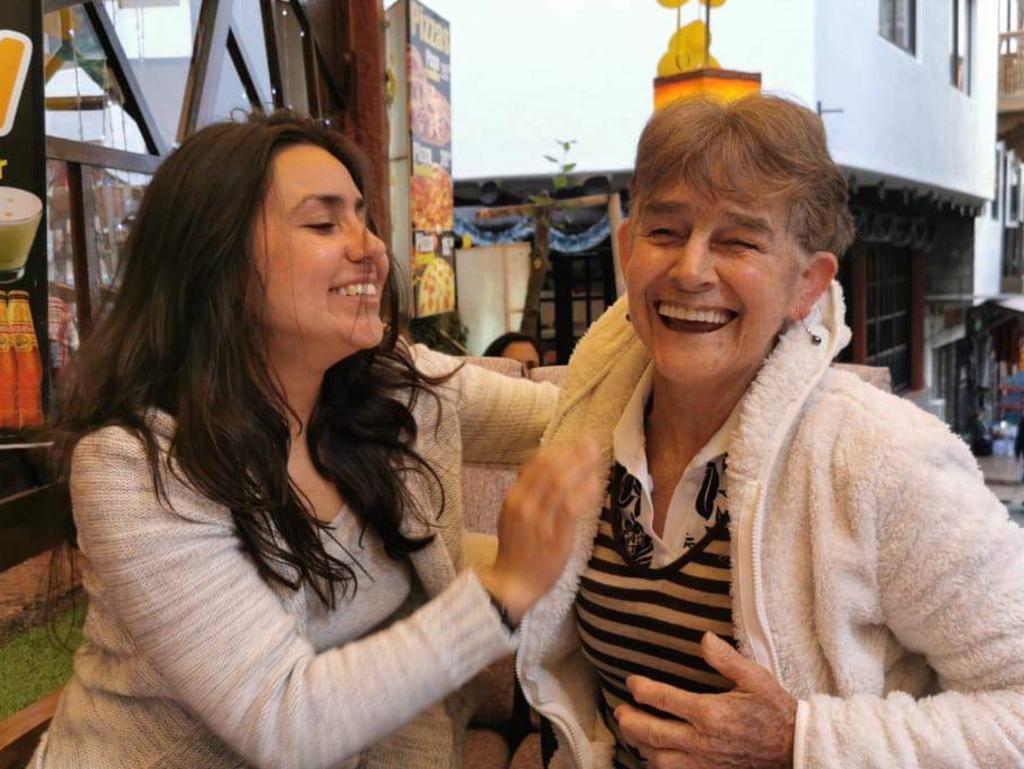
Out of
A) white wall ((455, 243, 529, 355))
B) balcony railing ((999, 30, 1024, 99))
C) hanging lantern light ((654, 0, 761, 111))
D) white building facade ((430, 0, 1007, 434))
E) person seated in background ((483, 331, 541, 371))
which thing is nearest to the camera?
hanging lantern light ((654, 0, 761, 111))

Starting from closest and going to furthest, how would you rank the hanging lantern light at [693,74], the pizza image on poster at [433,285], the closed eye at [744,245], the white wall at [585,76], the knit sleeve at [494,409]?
the closed eye at [744,245] → the knit sleeve at [494,409] → the hanging lantern light at [693,74] → the pizza image on poster at [433,285] → the white wall at [585,76]

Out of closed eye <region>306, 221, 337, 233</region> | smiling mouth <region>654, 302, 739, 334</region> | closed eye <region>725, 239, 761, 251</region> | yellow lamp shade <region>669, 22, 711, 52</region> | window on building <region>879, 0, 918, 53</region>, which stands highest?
window on building <region>879, 0, 918, 53</region>

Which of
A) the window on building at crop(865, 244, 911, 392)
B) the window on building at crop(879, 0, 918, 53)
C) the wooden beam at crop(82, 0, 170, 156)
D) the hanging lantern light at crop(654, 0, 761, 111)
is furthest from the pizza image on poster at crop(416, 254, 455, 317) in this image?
the window on building at crop(865, 244, 911, 392)

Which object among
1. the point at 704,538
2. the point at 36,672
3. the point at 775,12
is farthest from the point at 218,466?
the point at 775,12

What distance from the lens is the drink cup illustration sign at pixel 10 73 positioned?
5.74 ft

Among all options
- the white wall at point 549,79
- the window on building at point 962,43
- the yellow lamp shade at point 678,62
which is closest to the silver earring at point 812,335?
the yellow lamp shade at point 678,62

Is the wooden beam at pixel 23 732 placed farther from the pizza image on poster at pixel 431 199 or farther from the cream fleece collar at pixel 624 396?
the pizza image on poster at pixel 431 199

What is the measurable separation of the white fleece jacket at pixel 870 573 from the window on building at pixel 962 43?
37.1 ft

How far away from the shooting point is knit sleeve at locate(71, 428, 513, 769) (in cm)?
109

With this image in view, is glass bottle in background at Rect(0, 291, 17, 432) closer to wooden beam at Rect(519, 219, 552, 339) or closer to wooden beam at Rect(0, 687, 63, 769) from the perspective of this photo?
wooden beam at Rect(0, 687, 63, 769)

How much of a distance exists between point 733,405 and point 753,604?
0.30 metres

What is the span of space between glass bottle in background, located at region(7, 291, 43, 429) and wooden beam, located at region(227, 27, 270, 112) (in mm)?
1611

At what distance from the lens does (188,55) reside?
9.48 feet

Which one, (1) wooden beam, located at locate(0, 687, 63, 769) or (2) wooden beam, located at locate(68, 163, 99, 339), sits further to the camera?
(2) wooden beam, located at locate(68, 163, 99, 339)
